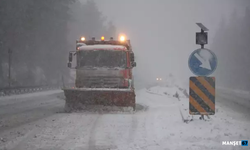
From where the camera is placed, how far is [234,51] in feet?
213

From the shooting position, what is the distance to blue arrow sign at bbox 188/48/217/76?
27.8 ft

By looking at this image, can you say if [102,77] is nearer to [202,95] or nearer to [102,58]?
[102,58]

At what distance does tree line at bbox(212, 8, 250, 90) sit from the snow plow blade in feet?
162

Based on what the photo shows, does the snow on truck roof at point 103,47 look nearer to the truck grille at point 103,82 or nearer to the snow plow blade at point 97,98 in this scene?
the truck grille at point 103,82

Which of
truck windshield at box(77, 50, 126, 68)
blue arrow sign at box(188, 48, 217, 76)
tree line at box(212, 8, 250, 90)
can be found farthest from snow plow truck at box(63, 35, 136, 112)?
tree line at box(212, 8, 250, 90)

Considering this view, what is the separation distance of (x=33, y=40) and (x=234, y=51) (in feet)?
149

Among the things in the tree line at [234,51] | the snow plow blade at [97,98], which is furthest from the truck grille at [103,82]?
the tree line at [234,51]

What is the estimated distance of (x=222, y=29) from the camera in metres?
81.9

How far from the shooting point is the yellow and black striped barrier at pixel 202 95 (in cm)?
884

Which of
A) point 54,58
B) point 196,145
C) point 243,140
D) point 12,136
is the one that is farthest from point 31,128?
point 54,58

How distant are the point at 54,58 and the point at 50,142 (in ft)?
134

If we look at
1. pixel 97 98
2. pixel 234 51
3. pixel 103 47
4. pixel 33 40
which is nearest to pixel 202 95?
pixel 97 98

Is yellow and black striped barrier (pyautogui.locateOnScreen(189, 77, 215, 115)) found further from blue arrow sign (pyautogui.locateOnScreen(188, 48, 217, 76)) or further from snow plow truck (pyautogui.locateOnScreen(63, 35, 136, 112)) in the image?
snow plow truck (pyautogui.locateOnScreen(63, 35, 136, 112))

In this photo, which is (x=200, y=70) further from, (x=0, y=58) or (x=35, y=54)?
(x=35, y=54)
